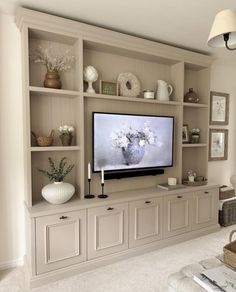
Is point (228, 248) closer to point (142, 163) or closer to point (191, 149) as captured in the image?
point (142, 163)

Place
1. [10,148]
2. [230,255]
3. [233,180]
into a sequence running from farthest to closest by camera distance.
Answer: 1. [233,180]
2. [10,148]
3. [230,255]

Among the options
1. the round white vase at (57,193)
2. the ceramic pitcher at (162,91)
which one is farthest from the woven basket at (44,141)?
the ceramic pitcher at (162,91)

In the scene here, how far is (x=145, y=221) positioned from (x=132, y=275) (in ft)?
2.01

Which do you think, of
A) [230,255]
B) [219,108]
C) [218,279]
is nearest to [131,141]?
[230,255]

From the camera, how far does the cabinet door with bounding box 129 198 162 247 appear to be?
2.68 meters

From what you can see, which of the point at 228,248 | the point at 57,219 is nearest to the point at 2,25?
the point at 57,219

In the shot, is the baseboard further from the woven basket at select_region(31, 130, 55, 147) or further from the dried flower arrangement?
the dried flower arrangement

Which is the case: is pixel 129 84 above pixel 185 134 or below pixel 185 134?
above

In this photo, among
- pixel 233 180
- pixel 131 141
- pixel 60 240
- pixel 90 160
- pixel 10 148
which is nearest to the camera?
pixel 60 240

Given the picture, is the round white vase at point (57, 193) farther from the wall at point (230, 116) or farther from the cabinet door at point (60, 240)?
the wall at point (230, 116)

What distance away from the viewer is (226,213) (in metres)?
3.54

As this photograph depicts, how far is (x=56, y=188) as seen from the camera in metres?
2.31

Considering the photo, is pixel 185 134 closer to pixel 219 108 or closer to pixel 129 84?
pixel 219 108

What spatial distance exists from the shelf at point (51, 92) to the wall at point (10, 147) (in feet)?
0.87
